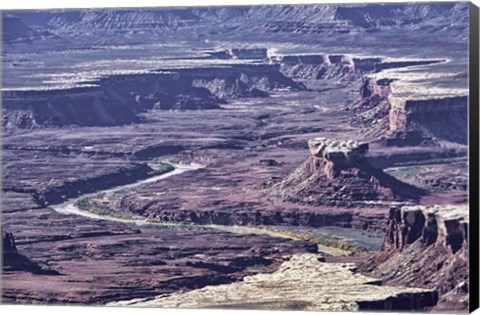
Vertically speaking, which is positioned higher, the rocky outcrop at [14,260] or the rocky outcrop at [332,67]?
the rocky outcrop at [332,67]

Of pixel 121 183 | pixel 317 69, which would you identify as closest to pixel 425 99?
pixel 317 69

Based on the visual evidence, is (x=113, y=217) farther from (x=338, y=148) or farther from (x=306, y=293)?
(x=306, y=293)

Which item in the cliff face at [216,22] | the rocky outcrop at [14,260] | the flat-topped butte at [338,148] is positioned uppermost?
the cliff face at [216,22]

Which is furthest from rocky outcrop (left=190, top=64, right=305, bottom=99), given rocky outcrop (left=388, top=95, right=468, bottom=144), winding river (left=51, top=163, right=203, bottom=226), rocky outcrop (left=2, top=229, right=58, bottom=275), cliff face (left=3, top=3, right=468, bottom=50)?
rocky outcrop (left=2, top=229, right=58, bottom=275)

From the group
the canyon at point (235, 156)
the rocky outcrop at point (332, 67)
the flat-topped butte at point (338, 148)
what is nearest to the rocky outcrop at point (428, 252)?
the canyon at point (235, 156)

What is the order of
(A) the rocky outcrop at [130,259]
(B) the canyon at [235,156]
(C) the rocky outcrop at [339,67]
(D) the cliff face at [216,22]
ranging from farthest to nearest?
(C) the rocky outcrop at [339,67]
(D) the cliff face at [216,22]
(A) the rocky outcrop at [130,259]
(B) the canyon at [235,156]

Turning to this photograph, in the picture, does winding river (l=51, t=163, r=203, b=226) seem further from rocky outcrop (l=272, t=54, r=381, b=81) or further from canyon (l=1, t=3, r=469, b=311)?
rocky outcrop (l=272, t=54, r=381, b=81)

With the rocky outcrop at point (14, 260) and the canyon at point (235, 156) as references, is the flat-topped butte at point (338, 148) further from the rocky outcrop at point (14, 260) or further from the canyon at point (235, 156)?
the rocky outcrop at point (14, 260)

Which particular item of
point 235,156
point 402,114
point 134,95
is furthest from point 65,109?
point 402,114
